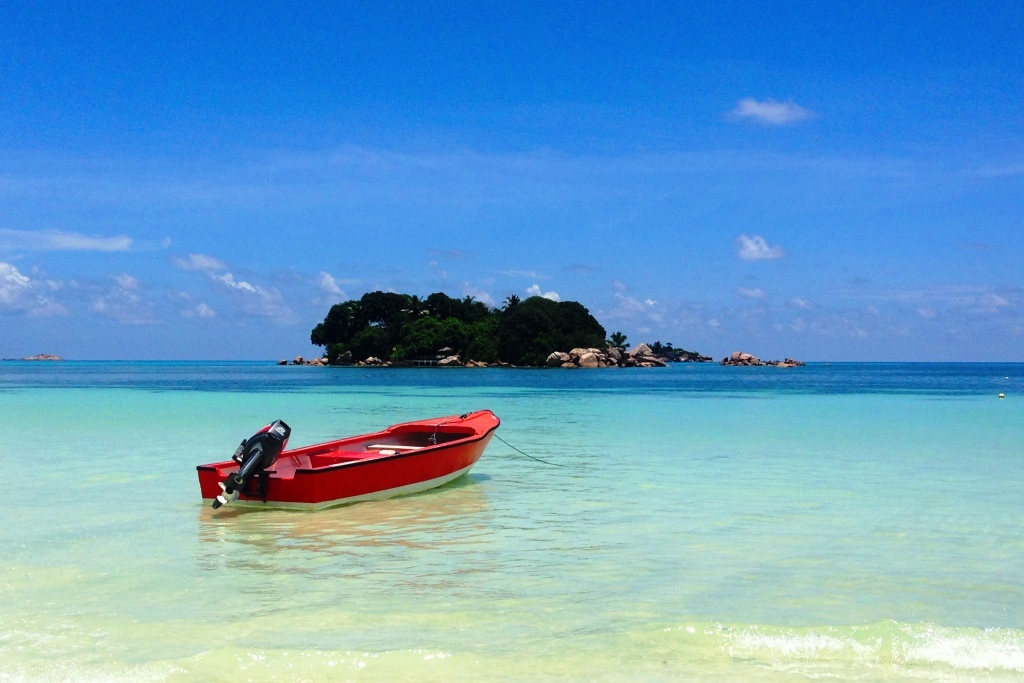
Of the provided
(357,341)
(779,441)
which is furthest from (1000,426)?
(357,341)

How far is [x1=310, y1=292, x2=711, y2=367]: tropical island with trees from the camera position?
109 meters

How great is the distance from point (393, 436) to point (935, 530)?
908 centimetres

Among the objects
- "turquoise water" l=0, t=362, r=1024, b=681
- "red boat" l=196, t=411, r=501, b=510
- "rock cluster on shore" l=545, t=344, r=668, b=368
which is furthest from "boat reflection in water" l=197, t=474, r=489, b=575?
"rock cluster on shore" l=545, t=344, r=668, b=368

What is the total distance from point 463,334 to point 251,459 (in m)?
104

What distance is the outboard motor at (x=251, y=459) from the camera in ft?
36.3

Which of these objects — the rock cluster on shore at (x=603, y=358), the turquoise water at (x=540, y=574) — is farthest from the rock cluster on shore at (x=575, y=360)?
the turquoise water at (x=540, y=574)

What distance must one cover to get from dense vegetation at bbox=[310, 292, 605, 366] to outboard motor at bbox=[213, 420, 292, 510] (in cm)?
9697

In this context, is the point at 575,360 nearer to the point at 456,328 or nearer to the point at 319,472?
the point at 456,328

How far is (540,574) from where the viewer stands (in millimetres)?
8406

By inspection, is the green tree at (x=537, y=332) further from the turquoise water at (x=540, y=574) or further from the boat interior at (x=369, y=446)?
the boat interior at (x=369, y=446)

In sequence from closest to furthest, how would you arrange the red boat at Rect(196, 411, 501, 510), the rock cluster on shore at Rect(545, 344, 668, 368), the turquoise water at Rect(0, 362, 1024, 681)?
the turquoise water at Rect(0, 362, 1024, 681), the red boat at Rect(196, 411, 501, 510), the rock cluster on shore at Rect(545, 344, 668, 368)

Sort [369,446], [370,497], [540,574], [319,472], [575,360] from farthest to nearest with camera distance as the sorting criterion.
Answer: [575,360] < [369,446] < [370,497] < [319,472] < [540,574]

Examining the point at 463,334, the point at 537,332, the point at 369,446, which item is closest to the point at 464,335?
the point at 463,334

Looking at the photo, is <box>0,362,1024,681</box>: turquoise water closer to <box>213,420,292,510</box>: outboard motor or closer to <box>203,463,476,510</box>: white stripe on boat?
<box>203,463,476,510</box>: white stripe on boat
